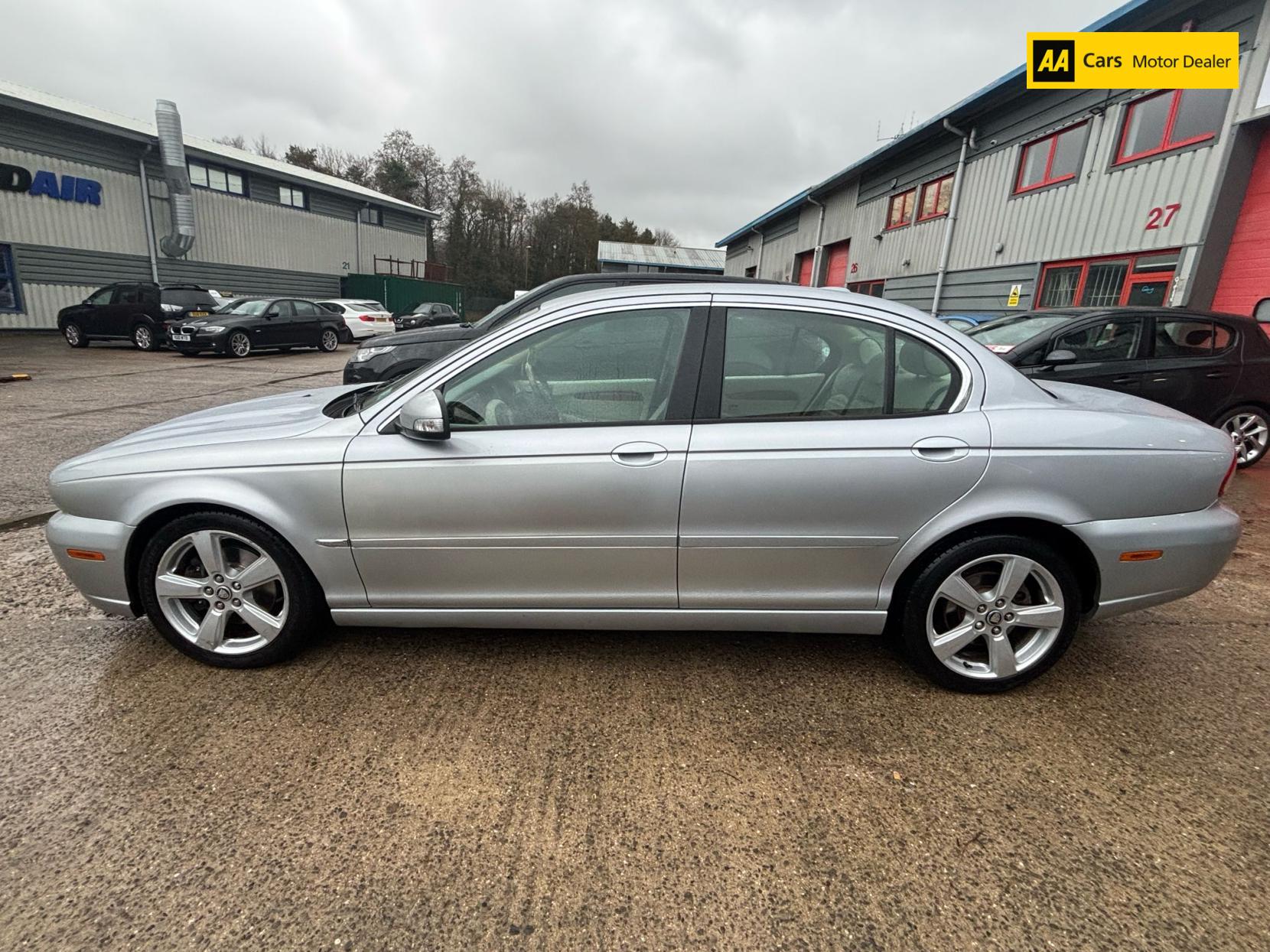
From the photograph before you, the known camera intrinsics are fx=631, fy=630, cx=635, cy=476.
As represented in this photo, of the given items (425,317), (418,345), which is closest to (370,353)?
(418,345)

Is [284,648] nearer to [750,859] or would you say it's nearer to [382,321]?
[750,859]

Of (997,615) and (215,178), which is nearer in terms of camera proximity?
(997,615)

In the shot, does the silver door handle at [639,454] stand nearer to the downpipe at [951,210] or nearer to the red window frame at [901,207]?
the downpipe at [951,210]

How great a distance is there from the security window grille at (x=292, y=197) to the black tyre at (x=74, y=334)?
11514 mm

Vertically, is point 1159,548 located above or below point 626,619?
above

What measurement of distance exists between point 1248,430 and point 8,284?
1018 inches

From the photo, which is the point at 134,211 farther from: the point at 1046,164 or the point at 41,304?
the point at 1046,164

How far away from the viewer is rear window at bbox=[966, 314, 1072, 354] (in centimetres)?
604

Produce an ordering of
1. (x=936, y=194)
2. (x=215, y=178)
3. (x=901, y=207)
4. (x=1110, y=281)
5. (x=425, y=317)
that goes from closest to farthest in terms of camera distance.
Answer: (x=1110, y=281) < (x=936, y=194) < (x=901, y=207) < (x=215, y=178) < (x=425, y=317)

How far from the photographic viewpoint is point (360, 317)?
2105 centimetres

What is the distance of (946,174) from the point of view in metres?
13.7

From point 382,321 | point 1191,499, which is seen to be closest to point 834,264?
point 382,321

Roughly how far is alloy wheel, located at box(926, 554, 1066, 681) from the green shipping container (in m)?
29.0

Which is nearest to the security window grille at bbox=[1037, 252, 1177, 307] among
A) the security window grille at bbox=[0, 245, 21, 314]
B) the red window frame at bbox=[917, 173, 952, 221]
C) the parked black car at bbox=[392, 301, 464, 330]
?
the red window frame at bbox=[917, 173, 952, 221]
